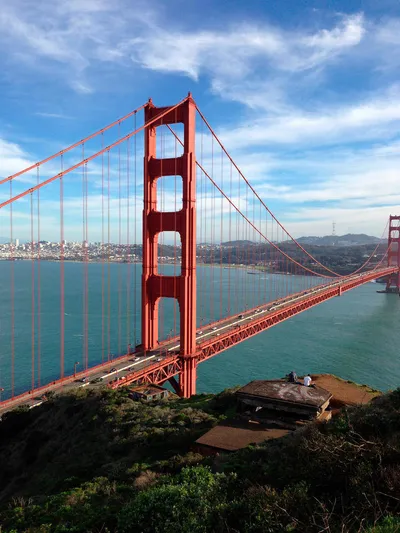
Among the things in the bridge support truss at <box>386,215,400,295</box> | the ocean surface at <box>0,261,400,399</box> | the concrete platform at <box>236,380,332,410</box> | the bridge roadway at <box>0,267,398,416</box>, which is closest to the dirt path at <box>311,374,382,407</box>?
the concrete platform at <box>236,380,332,410</box>

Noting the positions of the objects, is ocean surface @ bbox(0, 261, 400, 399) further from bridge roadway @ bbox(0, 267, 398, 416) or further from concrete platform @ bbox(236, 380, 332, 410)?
concrete platform @ bbox(236, 380, 332, 410)

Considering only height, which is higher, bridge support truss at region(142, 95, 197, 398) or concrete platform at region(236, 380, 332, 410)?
bridge support truss at region(142, 95, 197, 398)

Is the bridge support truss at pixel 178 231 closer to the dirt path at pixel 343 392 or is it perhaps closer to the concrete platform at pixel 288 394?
the dirt path at pixel 343 392

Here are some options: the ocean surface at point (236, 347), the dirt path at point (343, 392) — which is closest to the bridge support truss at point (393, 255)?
the ocean surface at point (236, 347)

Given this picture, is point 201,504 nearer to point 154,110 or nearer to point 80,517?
point 80,517

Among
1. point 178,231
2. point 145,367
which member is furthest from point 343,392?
point 178,231

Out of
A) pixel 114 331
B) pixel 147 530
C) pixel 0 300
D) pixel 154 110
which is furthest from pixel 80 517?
pixel 0 300
